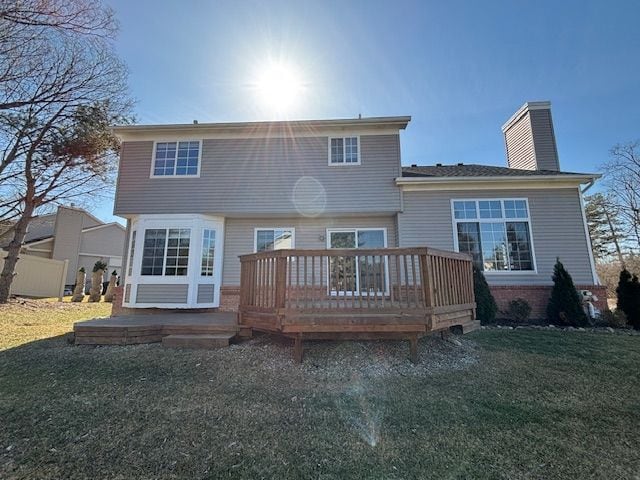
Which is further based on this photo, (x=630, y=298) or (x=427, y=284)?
(x=630, y=298)

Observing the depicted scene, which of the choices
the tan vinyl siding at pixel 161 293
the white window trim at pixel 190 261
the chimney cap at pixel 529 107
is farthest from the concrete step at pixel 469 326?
the chimney cap at pixel 529 107

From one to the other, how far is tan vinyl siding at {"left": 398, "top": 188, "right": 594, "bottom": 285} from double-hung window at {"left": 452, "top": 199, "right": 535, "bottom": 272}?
0.19m

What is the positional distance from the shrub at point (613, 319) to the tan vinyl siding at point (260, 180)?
20.7ft

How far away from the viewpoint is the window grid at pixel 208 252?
8961 millimetres

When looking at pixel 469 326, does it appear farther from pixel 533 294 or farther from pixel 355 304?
pixel 533 294

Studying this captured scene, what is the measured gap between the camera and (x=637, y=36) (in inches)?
392

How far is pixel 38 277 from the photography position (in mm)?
14898

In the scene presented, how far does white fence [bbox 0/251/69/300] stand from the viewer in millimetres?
14227

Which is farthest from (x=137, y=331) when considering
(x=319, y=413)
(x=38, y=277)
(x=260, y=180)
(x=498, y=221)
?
(x=38, y=277)

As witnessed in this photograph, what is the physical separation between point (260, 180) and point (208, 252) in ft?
9.15

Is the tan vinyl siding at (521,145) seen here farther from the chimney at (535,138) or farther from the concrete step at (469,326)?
the concrete step at (469,326)

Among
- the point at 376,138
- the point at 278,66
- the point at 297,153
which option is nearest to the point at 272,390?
the point at 297,153

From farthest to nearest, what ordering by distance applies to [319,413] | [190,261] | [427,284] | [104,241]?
[104,241]
[190,261]
[427,284]
[319,413]

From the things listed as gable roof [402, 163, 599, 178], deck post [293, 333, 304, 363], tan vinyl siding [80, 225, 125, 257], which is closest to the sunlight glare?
gable roof [402, 163, 599, 178]
